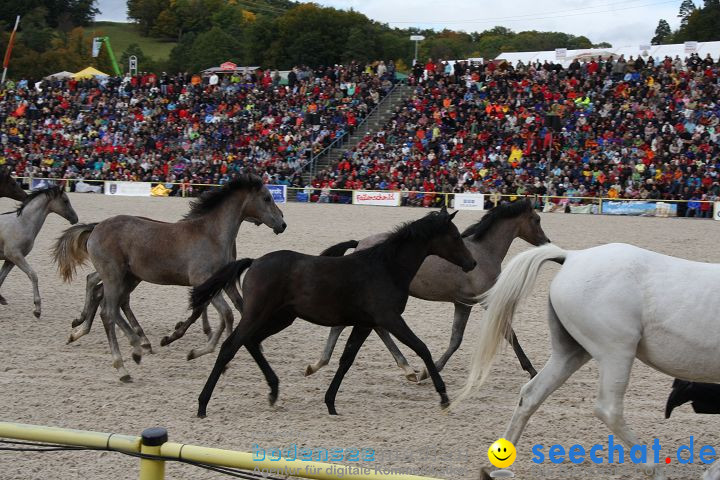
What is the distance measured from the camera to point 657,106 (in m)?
26.7

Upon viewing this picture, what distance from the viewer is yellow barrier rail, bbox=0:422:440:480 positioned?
2.55 metres

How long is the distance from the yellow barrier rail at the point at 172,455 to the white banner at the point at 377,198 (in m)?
23.7

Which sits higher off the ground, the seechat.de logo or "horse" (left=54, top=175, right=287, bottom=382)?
"horse" (left=54, top=175, right=287, bottom=382)

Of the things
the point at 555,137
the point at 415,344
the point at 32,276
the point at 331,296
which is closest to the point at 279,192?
the point at 555,137

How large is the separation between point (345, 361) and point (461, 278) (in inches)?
68.9

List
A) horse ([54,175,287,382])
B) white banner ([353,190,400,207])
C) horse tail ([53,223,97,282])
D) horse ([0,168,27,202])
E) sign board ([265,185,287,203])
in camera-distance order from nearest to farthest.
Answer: horse ([54,175,287,382]), horse tail ([53,223,97,282]), horse ([0,168,27,202]), white banner ([353,190,400,207]), sign board ([265,185,287,203])

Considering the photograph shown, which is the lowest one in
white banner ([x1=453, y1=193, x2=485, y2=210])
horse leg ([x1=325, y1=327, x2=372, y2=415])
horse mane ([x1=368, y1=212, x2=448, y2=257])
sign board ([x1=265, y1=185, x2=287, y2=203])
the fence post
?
sign board ([x1=265, y1=185, x2=287, y2=203])

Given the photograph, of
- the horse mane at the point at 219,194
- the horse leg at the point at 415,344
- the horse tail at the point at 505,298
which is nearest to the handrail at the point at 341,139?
the horse mane at the point at 219,194

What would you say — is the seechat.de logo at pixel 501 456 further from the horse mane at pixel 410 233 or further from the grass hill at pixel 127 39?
the grass hill at pixel 127 39

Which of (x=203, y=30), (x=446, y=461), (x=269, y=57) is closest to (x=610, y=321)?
(x=446, y=461)

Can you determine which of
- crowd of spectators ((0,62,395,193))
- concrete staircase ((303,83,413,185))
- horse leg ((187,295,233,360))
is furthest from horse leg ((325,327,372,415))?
concrete staircase ((303,83,413,185))

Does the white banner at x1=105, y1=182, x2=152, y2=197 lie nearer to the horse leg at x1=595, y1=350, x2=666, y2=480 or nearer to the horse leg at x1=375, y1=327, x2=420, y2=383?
the horse leg at x1=375, y1=327, x2=420, y2=383

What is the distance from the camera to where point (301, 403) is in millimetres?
6363

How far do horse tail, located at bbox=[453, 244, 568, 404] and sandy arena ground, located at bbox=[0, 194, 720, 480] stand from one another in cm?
61
